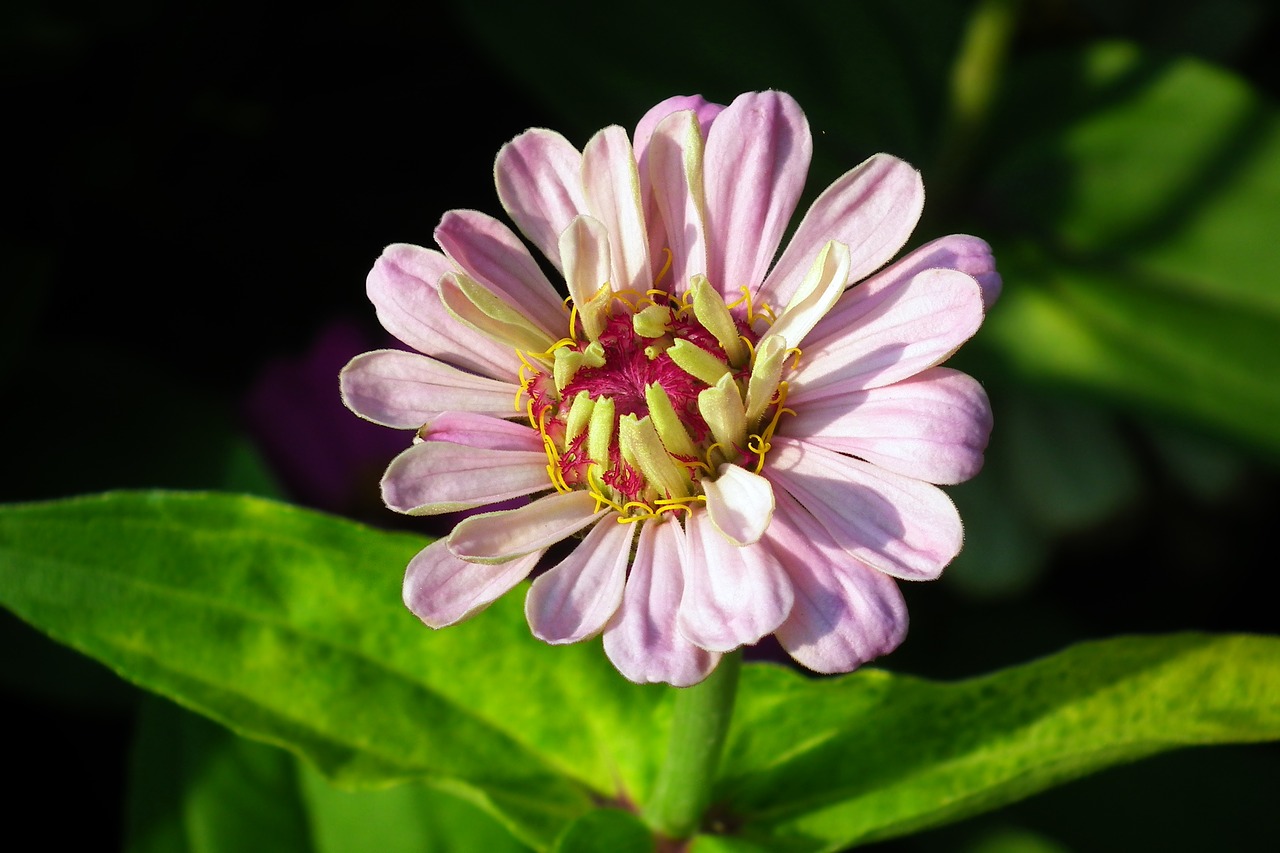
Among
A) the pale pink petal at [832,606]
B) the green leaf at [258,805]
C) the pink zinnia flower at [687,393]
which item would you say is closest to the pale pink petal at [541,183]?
the pink zinnia flower at [687,393]

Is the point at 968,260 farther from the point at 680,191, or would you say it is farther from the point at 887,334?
the point at 680,191

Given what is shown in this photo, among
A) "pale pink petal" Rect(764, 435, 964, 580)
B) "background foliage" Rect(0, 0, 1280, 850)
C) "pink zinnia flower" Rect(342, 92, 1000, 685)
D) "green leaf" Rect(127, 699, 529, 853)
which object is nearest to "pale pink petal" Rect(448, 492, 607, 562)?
"pink zinnia flower" Rect(342, 92, 1000, 685)

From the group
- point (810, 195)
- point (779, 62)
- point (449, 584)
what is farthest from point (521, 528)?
point (779, 62)

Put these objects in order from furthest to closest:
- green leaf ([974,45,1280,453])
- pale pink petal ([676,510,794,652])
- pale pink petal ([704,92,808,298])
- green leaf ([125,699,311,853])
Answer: green leaf ([974,45,1280,453]), green leaf ([125,699,311,853]), pale pink petal ([704,92,808,298]), pale pink petal ([676,510,794,652])

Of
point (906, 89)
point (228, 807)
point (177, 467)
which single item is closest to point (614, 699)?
point (228, 807)

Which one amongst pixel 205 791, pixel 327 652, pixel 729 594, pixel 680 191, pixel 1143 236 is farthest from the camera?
pixel 1143 236

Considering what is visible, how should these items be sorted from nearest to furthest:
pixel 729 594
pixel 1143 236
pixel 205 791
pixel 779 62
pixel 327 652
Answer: pixel 729 594, pixel 327 652, pixel 205 791, pixel 1143 236, pixel 779 62

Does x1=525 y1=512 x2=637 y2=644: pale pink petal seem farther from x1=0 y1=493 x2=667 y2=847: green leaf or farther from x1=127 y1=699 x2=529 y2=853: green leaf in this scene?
x1=127 y1=699 x2=529 y2=853: green leaf

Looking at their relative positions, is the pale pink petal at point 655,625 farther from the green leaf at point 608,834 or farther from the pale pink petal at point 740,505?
the green leaf at point 608,834
